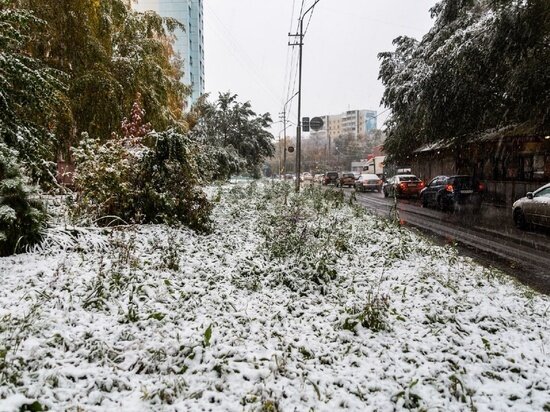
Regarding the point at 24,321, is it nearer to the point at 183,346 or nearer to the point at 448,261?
the point at 183,346

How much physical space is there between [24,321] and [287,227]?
18.8ft

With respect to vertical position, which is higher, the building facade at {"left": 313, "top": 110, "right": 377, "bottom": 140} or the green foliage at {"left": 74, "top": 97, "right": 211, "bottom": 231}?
the building facade at {"left": 313, "top": 110, "right": 377, "bottom": 140}

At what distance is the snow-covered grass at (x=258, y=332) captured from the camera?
3.06 m

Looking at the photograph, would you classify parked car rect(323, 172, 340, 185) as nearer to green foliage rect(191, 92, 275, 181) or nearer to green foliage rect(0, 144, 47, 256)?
green foliage rect(191, 92, 275, 181)

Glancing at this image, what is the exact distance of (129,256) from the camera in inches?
231

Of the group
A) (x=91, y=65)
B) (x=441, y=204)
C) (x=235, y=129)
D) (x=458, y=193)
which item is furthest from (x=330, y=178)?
(x=91, y=65)

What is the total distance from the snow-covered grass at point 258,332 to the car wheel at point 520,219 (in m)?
6.52

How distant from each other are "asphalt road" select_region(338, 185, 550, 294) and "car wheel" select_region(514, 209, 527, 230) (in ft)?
0.66

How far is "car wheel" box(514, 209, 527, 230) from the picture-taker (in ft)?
38.0

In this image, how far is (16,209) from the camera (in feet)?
18.7

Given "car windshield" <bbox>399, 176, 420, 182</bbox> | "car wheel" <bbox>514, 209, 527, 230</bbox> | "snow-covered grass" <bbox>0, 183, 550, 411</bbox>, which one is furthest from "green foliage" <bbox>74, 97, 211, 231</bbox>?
"car windshield" <bbox>399, 176, 420, 182</bbox>

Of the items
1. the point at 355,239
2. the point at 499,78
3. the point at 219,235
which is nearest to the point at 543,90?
the point at 499,78

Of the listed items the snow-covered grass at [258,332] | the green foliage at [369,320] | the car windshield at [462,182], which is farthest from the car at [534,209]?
the green foliage at [369,320]

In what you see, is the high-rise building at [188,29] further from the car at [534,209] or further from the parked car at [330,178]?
the car at [534,209]
